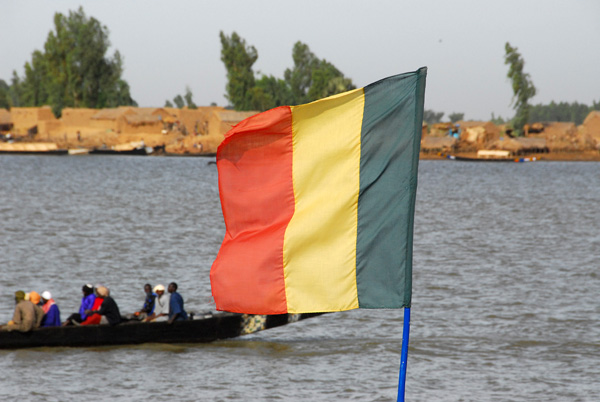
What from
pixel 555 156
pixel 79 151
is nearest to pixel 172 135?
pixel 79 151

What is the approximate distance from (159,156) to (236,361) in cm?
16098

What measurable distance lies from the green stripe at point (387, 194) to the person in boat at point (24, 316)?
38.7ft

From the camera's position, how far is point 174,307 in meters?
20.1

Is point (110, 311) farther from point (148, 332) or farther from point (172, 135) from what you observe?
point (172, 135)

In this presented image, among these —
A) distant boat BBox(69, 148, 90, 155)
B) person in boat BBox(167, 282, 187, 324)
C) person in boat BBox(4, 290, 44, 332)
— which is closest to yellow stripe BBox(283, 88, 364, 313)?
person in boat BBox(167, 282, 187, 324)

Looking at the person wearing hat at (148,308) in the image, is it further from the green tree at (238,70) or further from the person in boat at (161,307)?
the green tree at (238,70)

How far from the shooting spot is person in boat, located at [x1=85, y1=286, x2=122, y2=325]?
19.4 meters

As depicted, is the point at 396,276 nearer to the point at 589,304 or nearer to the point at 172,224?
the point at 589,304

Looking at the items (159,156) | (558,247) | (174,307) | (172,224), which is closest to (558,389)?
(174,307)

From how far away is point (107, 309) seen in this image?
1953 centimetres

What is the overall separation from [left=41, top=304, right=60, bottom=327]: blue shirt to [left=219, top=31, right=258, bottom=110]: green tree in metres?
136

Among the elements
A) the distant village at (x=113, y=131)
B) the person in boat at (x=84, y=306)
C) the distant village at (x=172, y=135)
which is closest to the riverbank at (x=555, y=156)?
the distant village at (x=172, y=135)

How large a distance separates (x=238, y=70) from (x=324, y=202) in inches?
5902

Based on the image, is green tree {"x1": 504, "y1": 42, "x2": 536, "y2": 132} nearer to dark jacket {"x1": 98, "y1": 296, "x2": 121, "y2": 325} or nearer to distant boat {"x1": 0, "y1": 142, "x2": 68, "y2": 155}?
distant boat {"x1": 0, "y1": 142, "x2": 68, "y2": 155}
